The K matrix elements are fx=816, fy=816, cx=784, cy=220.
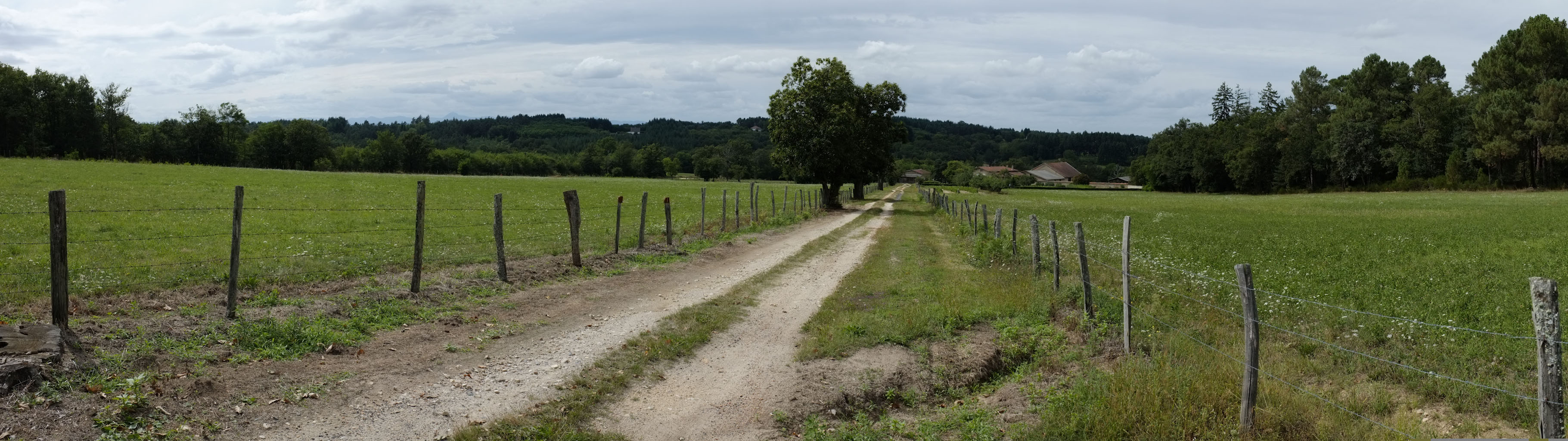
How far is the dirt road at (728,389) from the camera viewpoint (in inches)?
289

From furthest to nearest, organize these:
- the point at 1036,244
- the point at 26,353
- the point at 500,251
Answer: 1. the point at 1036,244
2. the point at 500,251
3. the point at 26,353

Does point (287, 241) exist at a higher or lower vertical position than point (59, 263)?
lower

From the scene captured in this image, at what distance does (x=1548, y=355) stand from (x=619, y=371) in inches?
298

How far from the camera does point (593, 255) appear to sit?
18.5 meters

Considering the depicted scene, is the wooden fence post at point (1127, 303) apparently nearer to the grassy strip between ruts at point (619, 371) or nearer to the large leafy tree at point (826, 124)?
the grassy strip between ruts at point (619, 371)

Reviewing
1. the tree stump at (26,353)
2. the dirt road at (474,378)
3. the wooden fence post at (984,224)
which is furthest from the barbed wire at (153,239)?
the wooden fence post at (984,224)

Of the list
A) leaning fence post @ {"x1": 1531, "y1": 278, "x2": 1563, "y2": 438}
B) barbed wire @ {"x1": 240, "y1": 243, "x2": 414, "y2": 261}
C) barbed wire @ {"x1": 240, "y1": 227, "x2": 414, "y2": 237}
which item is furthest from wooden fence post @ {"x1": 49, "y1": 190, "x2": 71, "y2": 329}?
barbed wire @ {"x1": 240, "y1": 227, "x2": 414, "y2": 237}

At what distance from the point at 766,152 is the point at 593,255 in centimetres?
16304

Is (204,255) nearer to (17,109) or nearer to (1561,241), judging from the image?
(1561,241)

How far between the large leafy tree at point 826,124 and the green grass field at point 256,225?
13.3 feet

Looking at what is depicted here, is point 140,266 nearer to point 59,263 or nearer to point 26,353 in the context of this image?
point 59,263

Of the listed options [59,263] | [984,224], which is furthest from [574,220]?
[984,224]

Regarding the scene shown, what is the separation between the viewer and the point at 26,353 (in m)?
7.05

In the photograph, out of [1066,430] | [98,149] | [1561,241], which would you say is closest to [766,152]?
[98,149]
